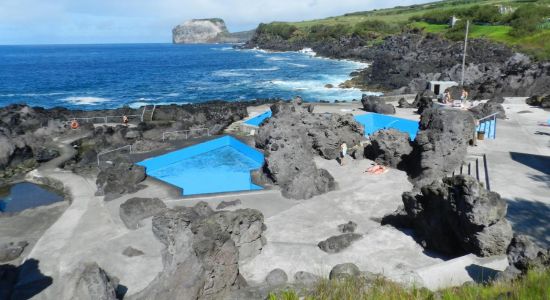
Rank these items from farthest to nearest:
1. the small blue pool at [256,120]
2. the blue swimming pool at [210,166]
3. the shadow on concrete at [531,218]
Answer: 1. the small blue pool at [256,120]
2. the blue swimming pool at [210,166]
3. the shadow on concrete at [531,218]

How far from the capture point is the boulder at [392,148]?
21.5 m

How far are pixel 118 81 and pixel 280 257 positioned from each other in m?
81.5

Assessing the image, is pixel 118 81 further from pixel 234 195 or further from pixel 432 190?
pixel 432 190

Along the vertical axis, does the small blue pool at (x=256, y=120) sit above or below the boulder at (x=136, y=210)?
above

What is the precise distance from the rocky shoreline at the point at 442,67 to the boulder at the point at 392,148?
2189 cm

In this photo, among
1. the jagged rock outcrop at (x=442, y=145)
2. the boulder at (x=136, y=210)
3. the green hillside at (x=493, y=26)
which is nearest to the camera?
the boulder at (x=136, y=210)

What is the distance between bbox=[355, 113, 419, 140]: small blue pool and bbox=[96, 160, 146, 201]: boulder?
56.0 ft

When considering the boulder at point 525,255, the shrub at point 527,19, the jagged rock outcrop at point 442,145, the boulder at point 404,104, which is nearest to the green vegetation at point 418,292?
the boulder at point 525,255

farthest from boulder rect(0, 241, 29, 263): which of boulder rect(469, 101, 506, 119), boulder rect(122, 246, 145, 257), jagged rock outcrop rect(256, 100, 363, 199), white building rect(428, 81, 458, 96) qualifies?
white building rect(428, 81, 458, 96)

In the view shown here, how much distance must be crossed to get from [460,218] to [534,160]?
10476 mm

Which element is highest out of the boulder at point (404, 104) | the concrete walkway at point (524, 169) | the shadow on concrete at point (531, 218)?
the boulder at point (404, 104)

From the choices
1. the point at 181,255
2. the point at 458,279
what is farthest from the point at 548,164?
the point at 181,255

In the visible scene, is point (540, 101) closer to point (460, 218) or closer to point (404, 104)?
→ point (404, 104)

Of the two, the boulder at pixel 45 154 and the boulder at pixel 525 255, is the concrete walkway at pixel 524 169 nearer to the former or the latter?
the boulder at pixel 525 255
